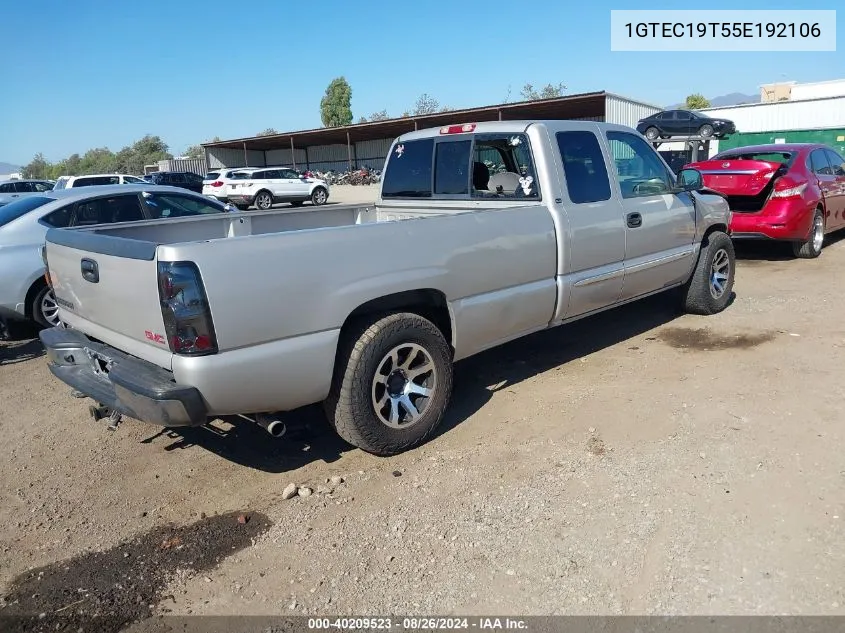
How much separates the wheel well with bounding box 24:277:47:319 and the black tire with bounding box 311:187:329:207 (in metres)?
22.7

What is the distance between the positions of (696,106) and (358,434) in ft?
226

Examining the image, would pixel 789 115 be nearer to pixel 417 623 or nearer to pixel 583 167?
pixel 583 167

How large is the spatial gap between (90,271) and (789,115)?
1474 inches

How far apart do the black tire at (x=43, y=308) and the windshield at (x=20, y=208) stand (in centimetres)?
76

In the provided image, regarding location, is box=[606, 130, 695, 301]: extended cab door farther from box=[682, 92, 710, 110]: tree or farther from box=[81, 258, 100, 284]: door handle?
box=[682, 92, 710, 110]: tree

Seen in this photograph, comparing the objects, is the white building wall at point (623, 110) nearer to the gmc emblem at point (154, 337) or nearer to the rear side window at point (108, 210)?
the rear side window at point (108, 210)

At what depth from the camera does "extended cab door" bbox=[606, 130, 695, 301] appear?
5406 millimetres

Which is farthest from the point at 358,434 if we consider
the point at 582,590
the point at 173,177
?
the point at 173,177

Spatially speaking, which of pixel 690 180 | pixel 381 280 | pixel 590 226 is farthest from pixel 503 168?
pixel 690 180

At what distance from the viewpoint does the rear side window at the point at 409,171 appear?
5.64 metres

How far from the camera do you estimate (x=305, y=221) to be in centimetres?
565

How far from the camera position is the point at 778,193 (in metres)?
9.08

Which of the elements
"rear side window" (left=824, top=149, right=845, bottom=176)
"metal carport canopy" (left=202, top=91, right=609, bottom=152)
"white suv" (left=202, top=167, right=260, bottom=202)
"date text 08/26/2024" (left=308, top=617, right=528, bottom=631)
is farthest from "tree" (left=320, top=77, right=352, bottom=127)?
"date text 08/26/2024" (left=308, top=617, right=528, bottom=631)

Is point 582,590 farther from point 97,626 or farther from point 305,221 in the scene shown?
point 305,221
